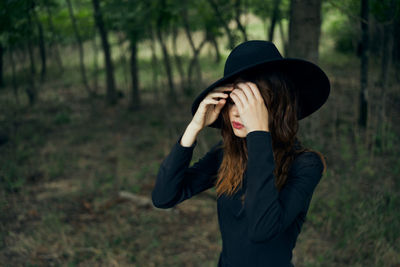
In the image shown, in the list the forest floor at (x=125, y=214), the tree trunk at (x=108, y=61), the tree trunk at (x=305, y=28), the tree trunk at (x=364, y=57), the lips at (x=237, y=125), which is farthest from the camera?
the tree trunk at (x=108, y=61)

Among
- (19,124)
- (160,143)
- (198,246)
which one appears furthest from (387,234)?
(19,124)

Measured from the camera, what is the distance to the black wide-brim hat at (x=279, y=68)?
140cm

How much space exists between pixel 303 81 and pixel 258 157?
0.51 m

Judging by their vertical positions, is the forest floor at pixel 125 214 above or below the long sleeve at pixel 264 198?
below

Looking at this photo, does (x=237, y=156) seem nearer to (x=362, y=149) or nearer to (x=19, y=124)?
(x=362, y=149)

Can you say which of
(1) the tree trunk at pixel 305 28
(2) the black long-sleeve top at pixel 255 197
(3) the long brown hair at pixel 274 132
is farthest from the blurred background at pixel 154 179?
(3) the long brown hair at pixel 274 132

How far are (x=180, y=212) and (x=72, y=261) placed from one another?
1725mm

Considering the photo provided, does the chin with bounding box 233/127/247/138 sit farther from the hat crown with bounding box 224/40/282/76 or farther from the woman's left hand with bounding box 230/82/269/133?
the hat crown with bounding box 224/40/282/76

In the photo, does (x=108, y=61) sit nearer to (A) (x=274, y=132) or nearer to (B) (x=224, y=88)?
(B) (x=224, y=88)

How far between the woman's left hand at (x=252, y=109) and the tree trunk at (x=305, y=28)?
120 inches

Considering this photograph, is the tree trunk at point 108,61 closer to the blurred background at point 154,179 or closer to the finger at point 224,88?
the blurred background at point 154,179

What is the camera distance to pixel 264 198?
127 centimetres

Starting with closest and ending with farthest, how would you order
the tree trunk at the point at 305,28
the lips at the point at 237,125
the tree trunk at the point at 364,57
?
the lips at the point at 237,125, the tree trunk at the point at 305,28, the tree trunk at the point at 364,57

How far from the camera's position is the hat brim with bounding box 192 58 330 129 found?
1.42 metres
